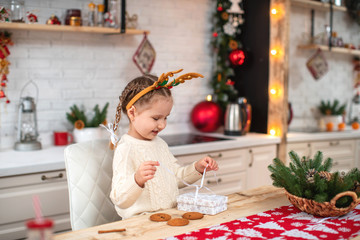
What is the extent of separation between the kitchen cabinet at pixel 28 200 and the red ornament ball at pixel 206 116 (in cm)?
167

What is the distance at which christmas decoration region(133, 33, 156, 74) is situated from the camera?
3.48 m

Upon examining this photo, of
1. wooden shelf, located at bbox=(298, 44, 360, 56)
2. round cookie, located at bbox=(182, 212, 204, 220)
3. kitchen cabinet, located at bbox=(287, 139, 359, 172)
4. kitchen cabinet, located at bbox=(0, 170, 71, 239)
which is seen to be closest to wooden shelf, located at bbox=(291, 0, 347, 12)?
wooden shelf, located at bbox=(298, 44, 360, 56)

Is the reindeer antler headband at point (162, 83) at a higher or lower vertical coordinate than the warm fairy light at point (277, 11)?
lower

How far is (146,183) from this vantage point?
179cm

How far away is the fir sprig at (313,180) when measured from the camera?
1441mm

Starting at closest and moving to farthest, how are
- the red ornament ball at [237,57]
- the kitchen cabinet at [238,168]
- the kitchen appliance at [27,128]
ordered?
the kitchen appliance at [27,128]
the kitchen cabinet at [238,168]
the red ornament ball at [237,57]

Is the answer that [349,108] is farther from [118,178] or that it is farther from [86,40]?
[118,178]

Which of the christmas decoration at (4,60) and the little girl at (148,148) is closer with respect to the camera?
the little girl at (148,148)

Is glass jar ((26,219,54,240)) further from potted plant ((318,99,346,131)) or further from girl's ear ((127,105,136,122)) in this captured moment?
potted plant ((318,99,346,131))

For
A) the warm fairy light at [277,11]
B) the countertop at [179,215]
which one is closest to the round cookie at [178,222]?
the countertop at [179,215]

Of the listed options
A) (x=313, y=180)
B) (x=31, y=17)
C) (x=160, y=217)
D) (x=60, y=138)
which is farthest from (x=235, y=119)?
(x=160, y=217)

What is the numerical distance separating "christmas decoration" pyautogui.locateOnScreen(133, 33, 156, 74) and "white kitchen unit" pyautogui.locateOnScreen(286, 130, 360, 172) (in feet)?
4.59

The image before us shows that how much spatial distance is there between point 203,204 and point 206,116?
7.63ft

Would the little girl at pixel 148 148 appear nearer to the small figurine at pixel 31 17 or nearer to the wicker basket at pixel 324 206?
the wicker basket at pixel 324 206
